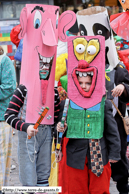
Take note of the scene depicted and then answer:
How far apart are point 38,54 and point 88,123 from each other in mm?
763

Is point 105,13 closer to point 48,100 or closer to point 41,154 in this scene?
point 48,100

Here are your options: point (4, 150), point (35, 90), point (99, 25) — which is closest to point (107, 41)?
point (99, 25)

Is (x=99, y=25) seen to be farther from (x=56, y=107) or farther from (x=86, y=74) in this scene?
(x=56, y=107)

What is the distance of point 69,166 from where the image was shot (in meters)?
2.87

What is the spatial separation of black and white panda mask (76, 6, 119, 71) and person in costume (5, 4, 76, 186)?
1.78 feet

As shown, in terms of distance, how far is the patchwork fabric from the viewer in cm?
275

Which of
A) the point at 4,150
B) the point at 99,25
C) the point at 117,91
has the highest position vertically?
the point at 99,25

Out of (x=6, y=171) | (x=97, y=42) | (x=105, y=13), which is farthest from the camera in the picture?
(x=6, y=171)

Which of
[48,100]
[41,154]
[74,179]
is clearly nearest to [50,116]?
[48,100]

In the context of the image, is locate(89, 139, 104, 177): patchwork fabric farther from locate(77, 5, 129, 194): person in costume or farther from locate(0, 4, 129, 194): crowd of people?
locate(77, 5, 129, 194): person in costume

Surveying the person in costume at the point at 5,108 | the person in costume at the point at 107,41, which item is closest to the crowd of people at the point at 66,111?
the person in costume at the point at 107,41

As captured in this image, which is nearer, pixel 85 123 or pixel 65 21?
pixel 85 123

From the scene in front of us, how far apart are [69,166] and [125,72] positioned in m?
1.30

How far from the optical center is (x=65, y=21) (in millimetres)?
3090
